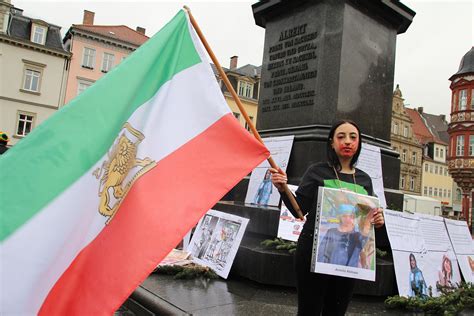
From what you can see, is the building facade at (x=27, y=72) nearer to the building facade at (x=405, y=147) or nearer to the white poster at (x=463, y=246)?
the white poster at (x=463, y=246)

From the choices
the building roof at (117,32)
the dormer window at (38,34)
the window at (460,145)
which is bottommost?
the window at (460,145)

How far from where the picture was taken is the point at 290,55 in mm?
5559

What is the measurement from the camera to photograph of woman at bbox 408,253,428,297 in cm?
363

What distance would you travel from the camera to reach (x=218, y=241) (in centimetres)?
425

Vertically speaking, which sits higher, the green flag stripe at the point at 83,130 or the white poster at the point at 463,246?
the green flag stripe at the point at 83,130

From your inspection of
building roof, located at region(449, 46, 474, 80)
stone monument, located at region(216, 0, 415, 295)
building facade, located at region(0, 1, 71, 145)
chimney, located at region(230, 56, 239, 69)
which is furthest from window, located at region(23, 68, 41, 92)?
building roof, located at region(449, 46, 474, 80)

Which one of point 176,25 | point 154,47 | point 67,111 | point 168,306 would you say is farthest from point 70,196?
point 168,306

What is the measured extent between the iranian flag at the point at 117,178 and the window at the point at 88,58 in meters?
33.4

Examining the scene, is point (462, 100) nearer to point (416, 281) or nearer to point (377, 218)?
point (416, 281)

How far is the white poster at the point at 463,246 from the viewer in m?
4.35

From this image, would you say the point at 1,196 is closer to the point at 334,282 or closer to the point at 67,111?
the point at 67,111

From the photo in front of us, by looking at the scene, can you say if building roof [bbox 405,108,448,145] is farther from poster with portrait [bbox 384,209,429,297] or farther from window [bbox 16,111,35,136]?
poster with portrait [bbox 384,209,429,297]

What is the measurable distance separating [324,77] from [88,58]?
31904 mm

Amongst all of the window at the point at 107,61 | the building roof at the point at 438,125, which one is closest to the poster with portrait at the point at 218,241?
the window at the point at 107,61
